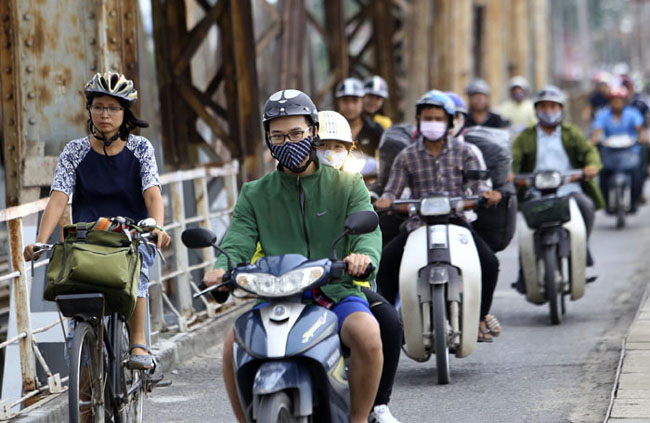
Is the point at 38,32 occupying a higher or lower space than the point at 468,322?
higher

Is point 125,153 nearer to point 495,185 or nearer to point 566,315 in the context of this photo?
point 495,185

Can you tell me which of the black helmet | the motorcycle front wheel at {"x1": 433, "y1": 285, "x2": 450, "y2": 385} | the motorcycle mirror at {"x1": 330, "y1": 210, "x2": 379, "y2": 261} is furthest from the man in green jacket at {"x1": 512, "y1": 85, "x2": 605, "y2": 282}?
the motorcycle mirror at {"x1": 330, "y1": 210, "x2": 379, "y2": 261}

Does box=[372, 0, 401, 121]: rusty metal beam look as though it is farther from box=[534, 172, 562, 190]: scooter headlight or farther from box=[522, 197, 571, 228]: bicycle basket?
box=[522, 197, 571, 228]: bicycle basket

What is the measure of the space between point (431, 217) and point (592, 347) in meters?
1.73

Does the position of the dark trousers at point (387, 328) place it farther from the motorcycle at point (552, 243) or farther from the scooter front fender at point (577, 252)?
the scooter front fender at point (577, 252)

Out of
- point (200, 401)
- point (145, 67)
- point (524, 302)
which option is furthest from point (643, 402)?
point (145, 67)

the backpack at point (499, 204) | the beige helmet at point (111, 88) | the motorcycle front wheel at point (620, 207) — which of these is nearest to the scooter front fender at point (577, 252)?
the backpack at point (499, 204)

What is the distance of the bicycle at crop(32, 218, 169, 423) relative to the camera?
5.65m

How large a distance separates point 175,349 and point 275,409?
4.26 meters

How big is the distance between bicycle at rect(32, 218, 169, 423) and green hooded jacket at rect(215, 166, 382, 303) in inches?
24.5

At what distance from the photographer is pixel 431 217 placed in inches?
321

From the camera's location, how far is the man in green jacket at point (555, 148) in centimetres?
1089

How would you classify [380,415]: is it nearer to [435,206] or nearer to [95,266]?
[95,266]

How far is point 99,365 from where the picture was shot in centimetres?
588
